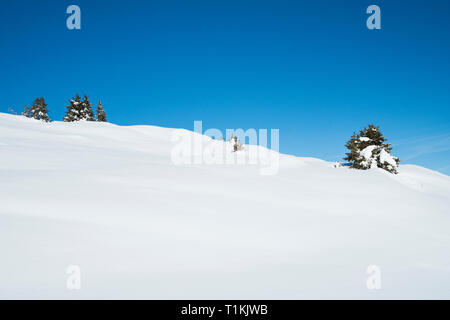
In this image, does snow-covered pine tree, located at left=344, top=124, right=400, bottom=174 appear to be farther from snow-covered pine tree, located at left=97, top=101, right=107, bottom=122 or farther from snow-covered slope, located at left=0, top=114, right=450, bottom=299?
snow-covered pine tree, located at left=97, top=101, right=107, bottom=122

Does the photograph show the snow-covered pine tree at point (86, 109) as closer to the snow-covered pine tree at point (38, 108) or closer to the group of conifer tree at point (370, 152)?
the snow-covered pine tree at point (38, 108)

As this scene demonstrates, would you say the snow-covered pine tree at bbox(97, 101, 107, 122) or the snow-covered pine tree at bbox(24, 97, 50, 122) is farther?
the snow-covered pine tree at bbox(97, 101, 107, 122)

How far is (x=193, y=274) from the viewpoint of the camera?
3582mm

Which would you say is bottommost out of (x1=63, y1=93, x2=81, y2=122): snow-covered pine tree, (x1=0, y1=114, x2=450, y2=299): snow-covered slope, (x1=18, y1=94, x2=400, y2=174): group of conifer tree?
(x1=0, y1=114, x2=450, y2=299): snow-covered slope

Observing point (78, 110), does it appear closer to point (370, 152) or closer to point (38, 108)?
point (38, 108)

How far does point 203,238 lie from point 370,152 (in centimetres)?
1419

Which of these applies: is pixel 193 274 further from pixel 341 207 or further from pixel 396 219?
pixel 396 219

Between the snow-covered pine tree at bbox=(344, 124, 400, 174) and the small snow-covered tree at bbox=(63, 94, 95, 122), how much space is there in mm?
40347

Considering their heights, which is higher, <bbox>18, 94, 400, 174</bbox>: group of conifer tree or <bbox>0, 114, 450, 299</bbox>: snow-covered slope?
<bbox>18, 94, 400, 174</bbox>: group of conifer tree

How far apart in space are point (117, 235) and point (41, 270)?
1066 mm

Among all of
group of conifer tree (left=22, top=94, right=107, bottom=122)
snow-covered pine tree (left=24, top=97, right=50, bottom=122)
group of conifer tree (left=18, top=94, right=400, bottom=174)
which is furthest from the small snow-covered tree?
group of conifer tree (left=18, top=94, right=400, bottom=174)

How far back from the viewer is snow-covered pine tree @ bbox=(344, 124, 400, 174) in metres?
14.6

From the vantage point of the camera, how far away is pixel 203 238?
439cm

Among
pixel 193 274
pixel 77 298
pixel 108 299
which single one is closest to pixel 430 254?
pixel 193 274
